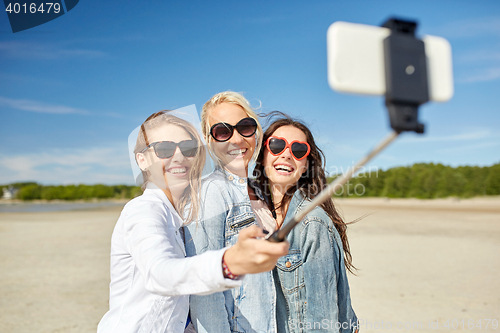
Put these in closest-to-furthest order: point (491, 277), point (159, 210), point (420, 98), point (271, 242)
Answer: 1. point (420, 98)
2. point (271, 242)
3. point (159, 210)
4. point (491, 277)

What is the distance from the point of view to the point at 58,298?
32.0ft

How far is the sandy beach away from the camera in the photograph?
7.90m

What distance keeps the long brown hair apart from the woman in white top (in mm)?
1025

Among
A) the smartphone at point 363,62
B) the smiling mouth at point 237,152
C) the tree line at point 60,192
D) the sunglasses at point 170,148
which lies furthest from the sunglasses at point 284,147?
the tree line at point 60,192

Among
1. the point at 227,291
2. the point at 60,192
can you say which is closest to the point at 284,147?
the point at 227,291

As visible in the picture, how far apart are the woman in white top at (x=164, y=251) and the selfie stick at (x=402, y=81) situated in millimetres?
603

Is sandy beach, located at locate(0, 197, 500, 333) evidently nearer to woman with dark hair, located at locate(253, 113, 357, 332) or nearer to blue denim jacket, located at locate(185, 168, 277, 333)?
woman with dark hair, located at locate(253, 113, 357, 332)

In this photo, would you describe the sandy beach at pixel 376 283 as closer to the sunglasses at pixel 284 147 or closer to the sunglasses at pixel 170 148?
the sunglasses at pixel 284 147

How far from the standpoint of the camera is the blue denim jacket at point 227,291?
7.76 ft

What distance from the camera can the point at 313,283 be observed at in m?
2.79

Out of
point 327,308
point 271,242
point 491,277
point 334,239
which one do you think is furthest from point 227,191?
point 491,277

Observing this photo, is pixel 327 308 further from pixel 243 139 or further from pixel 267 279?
pixel 243 139

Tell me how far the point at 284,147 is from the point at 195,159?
107 centimetres

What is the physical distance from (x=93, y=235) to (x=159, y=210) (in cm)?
2287
